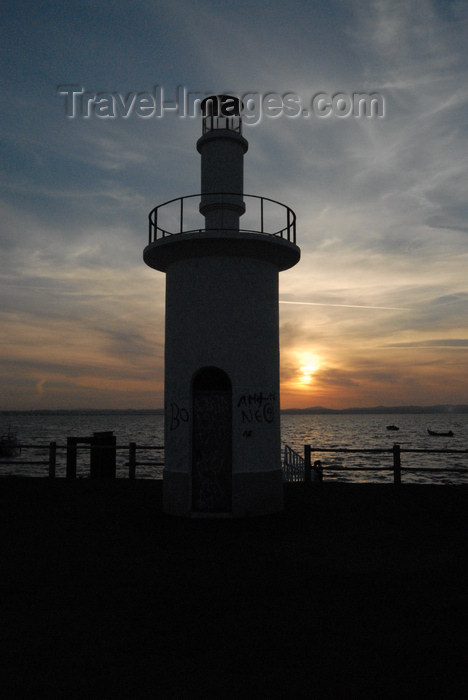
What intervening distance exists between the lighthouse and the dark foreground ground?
2.93 feet

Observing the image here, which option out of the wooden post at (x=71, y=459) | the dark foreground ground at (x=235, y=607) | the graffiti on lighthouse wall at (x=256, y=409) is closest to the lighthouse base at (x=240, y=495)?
the dark foreground ground at (x=235, y=607)

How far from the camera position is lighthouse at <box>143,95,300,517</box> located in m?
13.3

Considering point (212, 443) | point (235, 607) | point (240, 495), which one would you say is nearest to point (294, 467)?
point (240, 495)

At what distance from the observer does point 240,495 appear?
13148 millimetres

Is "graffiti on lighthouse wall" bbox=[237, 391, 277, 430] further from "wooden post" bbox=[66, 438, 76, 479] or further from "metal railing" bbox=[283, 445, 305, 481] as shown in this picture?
"wooden post" bbox=[66, 438, 76, 479]

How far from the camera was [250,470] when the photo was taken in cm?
1330

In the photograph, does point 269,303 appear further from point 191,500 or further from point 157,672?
point 157,672

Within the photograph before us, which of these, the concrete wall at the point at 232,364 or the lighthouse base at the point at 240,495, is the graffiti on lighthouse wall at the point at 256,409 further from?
the lighthouse base at the point at 240,495

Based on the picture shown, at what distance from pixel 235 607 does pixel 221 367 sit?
6848mm

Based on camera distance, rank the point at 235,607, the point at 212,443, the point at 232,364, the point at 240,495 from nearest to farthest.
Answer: the point at 235,607 < the point at 240,495 < the point at 232,364 < the point at 212,443

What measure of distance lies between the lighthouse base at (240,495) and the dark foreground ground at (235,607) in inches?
20.2

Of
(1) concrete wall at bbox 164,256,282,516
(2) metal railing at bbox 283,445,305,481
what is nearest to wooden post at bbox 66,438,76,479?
(2) metal railing at bbox 283,445,305,481

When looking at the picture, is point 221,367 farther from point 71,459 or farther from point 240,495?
point 71,459

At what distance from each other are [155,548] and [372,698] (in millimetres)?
6064
